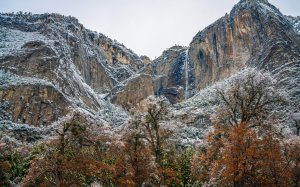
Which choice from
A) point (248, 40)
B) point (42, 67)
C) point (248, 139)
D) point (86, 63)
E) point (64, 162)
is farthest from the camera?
point (86, 63)

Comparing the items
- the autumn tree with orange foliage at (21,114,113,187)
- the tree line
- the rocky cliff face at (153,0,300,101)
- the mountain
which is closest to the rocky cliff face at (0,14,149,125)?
the mountain

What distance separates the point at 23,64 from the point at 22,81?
46.7 feet

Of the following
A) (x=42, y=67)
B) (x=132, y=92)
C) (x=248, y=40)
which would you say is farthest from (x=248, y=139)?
(x=132, y=92)

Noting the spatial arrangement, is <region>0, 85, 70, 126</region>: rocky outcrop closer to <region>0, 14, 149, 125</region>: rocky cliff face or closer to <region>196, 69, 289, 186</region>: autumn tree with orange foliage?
<region>0, 14, 149, 125</region>: rocky cliff face

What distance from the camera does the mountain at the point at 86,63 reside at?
115562 mm

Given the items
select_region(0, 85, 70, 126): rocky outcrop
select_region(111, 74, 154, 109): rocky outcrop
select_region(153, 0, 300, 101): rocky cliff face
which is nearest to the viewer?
select_region(0, 85, 70, 126): rocky outcrop

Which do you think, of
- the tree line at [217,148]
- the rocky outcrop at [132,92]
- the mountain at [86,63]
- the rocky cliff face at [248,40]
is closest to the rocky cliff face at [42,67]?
the mountain at [86,63]

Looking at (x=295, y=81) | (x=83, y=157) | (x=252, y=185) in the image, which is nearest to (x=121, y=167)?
(x=83, y=157)

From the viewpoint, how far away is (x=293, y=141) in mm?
38781

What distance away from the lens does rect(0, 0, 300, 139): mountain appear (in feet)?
379

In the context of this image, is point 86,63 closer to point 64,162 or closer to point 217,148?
point 64,162

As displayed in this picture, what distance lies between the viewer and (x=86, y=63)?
193m

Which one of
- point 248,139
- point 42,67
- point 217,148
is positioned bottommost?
point 217,148

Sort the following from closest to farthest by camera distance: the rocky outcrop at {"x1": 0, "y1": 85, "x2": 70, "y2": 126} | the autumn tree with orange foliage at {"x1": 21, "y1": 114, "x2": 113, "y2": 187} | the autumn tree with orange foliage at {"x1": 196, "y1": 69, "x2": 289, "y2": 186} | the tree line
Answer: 1. the autumn tree with orange foliage at {"x1": 196, "y1": 69, "x2": 289, "y2": 186}
2. the tree line
3. the autumn tree with orange foliage at {"x1": 21, "y1": 114, "x2": 113, "y2": 187}
4. the rocky outcrop at {"x1": 0, "y1": 85, "x2": 70, "y2": 126}
